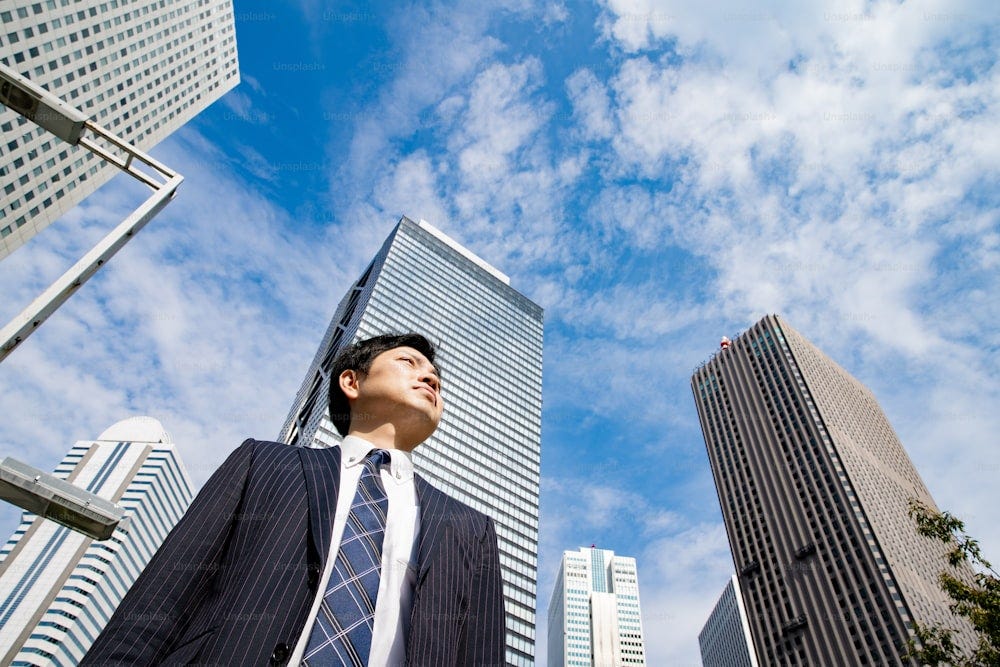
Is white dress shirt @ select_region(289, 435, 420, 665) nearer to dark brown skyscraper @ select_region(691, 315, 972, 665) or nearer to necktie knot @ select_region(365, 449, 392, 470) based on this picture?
necktie knot @ select_region(365, 449, 392, 470)

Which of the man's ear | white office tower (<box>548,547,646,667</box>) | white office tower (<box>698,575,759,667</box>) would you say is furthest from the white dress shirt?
white office tower (<box>548,547,646,667</box>)

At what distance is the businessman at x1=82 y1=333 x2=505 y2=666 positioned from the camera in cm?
222

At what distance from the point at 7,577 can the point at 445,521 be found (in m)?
143

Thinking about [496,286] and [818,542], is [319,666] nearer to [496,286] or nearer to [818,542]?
[818,542]

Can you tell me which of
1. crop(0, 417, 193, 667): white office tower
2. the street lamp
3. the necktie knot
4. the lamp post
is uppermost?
crop(0, 417, 193, 667): white office tower

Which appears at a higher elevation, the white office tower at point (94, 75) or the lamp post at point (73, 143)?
the white office tower at point (94, 75)

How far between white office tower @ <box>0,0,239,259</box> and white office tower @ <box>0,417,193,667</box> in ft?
164

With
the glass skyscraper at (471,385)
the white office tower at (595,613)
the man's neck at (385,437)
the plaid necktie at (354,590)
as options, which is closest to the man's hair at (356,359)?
the man's neck at (385,437)

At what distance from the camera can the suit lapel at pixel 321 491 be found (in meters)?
2.57

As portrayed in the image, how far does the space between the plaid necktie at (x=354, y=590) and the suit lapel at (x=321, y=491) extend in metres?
0.11

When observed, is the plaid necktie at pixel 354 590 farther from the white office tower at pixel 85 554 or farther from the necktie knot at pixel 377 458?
the white office tower at pixel 85 554

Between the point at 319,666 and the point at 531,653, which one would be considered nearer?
the point at 319,666

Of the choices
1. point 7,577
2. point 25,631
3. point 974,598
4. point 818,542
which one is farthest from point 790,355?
point 7,577

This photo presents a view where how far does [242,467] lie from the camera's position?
2.93 meters
